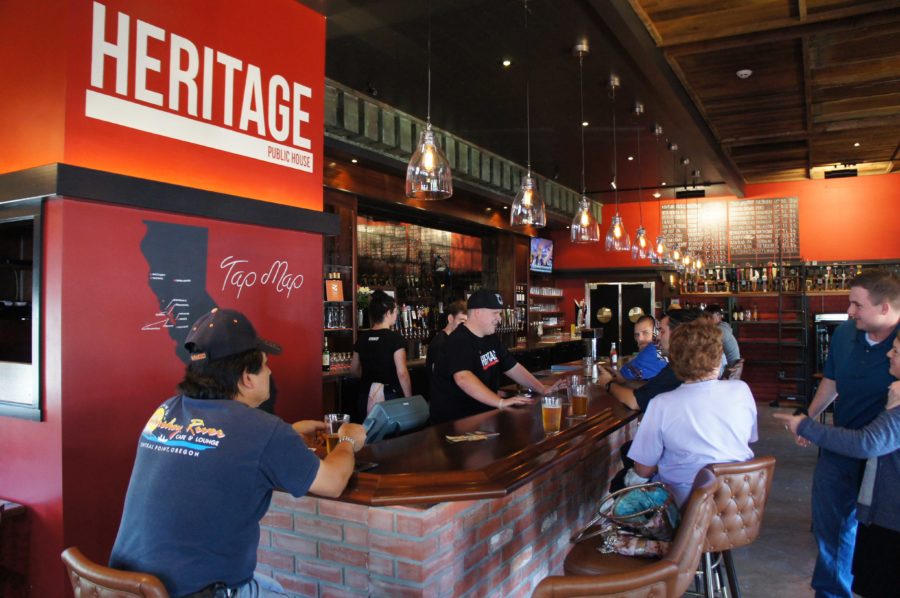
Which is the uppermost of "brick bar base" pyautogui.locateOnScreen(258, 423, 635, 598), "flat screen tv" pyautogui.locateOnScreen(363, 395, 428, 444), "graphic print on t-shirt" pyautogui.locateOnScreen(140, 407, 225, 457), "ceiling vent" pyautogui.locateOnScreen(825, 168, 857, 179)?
"ceiling vent" pyautogui.locateOnScreen(825, 168, 857, 179)

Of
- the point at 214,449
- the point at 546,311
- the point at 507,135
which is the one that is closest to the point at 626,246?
the point at 507,135

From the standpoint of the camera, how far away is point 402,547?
2049mm

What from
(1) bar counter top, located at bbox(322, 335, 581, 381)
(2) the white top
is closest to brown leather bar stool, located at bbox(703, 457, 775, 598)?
(2) the white top

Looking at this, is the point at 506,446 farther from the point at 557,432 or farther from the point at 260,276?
the point at 260,276

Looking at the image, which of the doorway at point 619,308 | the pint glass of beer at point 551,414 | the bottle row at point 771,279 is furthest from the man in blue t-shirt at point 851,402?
the doorway at point 619,308

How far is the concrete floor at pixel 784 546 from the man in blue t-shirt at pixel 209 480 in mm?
2962

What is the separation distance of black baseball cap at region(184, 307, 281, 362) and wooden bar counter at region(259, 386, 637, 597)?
57 centimetres

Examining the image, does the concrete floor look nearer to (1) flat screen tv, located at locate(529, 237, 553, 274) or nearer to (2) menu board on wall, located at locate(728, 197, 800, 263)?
(2) menu board on wall, located at locate(728, 197, 800, 263)

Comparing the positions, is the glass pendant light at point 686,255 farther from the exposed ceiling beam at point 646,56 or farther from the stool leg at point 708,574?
the stool leg at point 708,574

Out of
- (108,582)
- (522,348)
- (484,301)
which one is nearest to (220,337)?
(108,582)

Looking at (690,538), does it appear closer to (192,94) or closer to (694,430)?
(694,430)

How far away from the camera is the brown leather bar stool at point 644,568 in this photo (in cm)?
150

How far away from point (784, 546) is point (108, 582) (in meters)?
4.19

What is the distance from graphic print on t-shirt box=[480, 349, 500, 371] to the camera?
3775mm
